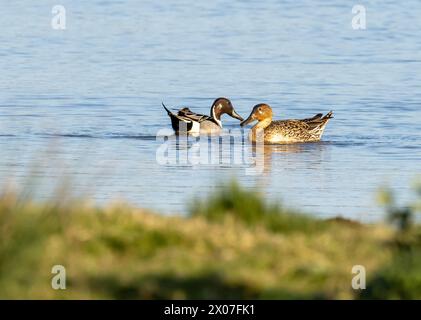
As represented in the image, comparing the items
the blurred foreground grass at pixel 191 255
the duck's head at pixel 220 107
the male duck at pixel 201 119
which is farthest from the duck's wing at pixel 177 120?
the blurred foreground grass at pixel 191 255

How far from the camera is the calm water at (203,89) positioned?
15195 millimetres

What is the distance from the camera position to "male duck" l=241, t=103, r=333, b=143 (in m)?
20.4

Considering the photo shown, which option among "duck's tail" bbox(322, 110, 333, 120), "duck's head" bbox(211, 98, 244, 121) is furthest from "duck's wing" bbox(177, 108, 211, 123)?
"duck's tail" bbox(322, 110, 333, 120)

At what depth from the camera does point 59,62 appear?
2752cm

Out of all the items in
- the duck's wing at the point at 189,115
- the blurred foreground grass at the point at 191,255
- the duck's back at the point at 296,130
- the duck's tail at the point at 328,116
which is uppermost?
the duck's wing at the point at 189,115

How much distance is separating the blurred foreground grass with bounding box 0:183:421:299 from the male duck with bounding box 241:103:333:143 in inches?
409

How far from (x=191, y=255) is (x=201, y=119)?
40.0 feet

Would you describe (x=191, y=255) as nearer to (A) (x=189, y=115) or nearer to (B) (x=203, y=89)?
(A) (x=189, y=115)

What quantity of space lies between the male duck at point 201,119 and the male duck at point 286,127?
0.47 m

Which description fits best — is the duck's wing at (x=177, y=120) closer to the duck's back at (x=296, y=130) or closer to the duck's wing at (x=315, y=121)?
the duck's back at (x=296, y=130)

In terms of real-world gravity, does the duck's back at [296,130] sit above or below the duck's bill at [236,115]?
below

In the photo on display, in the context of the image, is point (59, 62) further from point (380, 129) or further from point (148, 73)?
point (380, 129)

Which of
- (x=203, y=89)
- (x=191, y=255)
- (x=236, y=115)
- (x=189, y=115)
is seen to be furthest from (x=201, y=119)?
(x=191, y=255)

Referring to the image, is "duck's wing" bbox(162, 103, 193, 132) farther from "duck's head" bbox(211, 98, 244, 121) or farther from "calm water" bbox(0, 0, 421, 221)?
"duck's head" bbox(211, 98, 244, 121)
